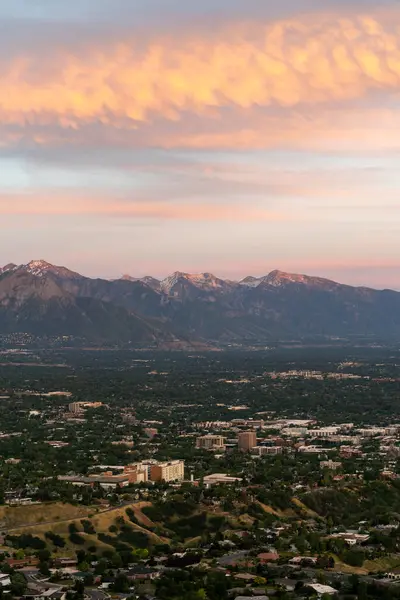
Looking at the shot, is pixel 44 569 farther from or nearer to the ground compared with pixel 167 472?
nearer to the ground

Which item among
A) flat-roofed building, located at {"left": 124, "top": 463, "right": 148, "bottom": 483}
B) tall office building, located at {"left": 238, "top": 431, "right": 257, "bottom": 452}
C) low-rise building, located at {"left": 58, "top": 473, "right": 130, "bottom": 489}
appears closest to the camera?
low-rise building, located at {"left": 58, "top": 473, "right": 130, "bottom": 489}

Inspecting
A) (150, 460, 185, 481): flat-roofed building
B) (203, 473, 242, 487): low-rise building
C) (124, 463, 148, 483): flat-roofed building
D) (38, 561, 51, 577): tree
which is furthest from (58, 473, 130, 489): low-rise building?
(38, 561, 51, 577): tree

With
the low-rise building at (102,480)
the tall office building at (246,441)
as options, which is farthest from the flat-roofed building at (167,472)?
the tall office building at (246,441)

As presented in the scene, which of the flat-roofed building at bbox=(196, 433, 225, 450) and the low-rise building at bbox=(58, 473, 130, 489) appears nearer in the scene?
the low-rise building at bbox=(58, 473, 130, 489)

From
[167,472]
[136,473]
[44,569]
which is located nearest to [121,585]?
[44,569]

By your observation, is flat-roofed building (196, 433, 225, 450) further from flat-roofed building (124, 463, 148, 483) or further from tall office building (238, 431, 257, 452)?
flat-roofed building (124, 463, 148, 483)

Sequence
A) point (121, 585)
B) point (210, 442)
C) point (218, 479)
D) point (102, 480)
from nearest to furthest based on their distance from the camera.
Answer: point (121, 585) → point (102, 480) → point (218, 479) → point (210, 442)

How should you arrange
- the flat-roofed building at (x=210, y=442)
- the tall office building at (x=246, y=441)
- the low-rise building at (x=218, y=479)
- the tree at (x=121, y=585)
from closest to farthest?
the tree at (x=121, y=585) < the low-rise building at (x=218, y=479) < the tall office building at (x=246, y=441) < the flat-roofed building at (x=210, y=442)

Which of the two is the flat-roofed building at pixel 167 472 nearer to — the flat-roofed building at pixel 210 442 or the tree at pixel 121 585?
the flat-roofed building at pixel 210 442

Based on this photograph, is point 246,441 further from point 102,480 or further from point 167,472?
point 102,480

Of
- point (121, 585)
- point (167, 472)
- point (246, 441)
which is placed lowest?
point (121, 585)

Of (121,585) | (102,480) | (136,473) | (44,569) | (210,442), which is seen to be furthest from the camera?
(210,442)

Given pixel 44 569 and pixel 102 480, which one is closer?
pixel 44 569
